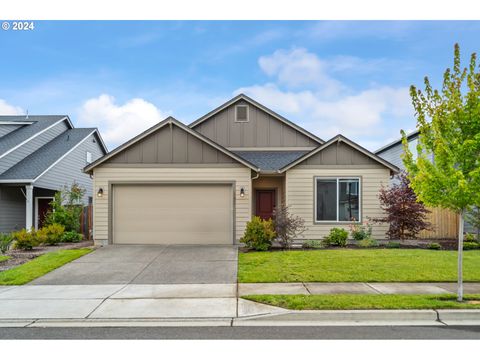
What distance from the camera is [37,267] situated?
10.1 meters

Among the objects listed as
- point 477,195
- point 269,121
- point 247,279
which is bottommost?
point 247,279

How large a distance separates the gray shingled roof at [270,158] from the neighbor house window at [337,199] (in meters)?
1.90

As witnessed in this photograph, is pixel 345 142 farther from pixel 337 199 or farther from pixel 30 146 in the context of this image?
pixel 30 146

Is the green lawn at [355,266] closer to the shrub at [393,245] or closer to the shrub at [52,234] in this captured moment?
the shrub at [393,245]

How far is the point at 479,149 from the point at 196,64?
12.9 m

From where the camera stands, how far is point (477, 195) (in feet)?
22.1

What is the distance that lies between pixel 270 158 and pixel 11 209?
1330cm

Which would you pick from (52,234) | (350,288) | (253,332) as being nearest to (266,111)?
(52,234)

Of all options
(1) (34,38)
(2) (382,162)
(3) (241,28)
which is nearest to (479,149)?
(2) (382,162)

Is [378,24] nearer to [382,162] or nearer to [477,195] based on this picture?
[382,162]

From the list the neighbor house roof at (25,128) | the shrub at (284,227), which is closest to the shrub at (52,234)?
the neighbor house roof at (25,128)

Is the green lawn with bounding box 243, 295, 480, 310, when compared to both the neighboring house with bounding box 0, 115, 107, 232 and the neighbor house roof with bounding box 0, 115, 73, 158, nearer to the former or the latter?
the neighboring house with bounding box 0, 115, 107, 232

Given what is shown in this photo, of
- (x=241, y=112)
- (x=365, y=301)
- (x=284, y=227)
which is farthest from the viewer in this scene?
(x=241, y=112)

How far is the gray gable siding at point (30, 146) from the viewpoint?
18.5 meters
